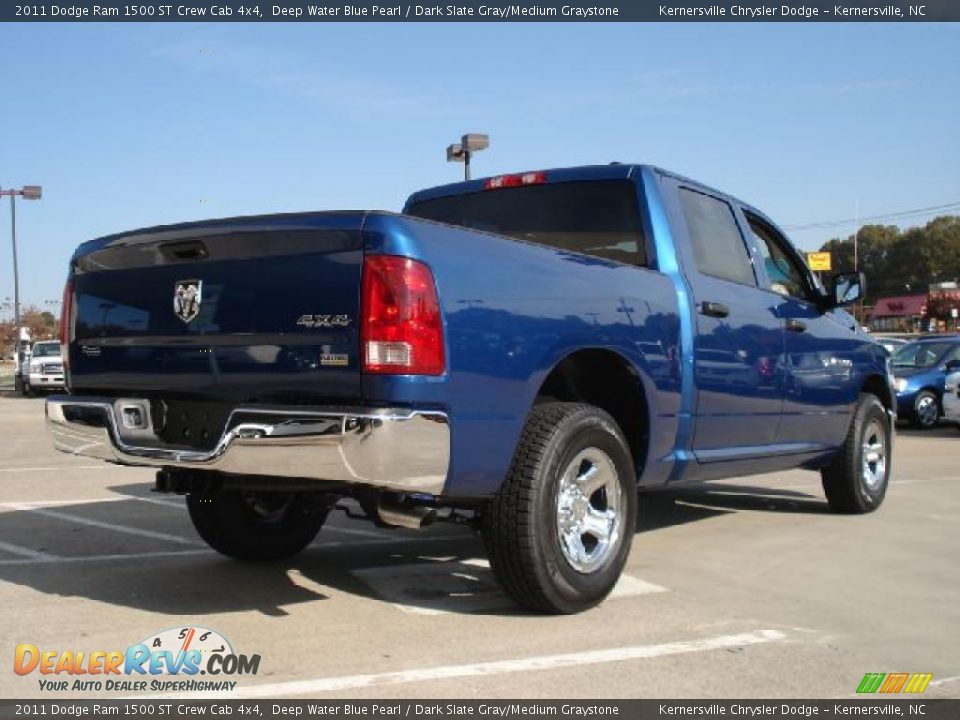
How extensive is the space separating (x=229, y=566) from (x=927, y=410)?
13.4 m

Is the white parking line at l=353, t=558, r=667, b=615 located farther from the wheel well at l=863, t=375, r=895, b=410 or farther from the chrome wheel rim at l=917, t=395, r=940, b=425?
the chrome wheel rim at l=917, t=395, r=940, b=425

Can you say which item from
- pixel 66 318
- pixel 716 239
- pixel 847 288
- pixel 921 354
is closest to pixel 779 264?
pixel 847 288

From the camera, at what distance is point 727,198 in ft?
20.4

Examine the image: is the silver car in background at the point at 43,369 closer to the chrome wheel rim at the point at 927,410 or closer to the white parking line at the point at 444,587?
the chrome wheel rim at the point at 927,410

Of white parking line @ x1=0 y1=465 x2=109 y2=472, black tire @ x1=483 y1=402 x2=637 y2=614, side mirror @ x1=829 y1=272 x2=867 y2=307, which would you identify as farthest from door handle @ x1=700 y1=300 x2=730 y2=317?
white parking line @ x1=0 y1=465 x2=109 y2=472

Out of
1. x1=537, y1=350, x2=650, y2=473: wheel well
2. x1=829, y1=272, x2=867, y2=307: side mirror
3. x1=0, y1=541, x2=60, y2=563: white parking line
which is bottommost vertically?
x1=0, y1=541, x2=60, y2=563: white parking line

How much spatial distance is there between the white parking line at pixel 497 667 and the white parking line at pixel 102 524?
286cm

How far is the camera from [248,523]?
5.43 meters

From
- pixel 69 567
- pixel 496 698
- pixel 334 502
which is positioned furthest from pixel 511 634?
pixel 69 567

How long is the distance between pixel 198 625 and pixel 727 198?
395 centimetres

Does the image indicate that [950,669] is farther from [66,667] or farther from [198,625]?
[66,667]

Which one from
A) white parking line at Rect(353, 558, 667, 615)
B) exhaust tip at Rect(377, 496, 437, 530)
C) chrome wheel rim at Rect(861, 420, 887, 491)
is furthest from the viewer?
chrome wheel rim at Rect(861, 420, 887, 491)

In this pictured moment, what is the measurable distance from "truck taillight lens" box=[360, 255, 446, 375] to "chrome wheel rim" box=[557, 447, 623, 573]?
0.98 m

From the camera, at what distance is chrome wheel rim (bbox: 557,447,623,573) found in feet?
14.4
